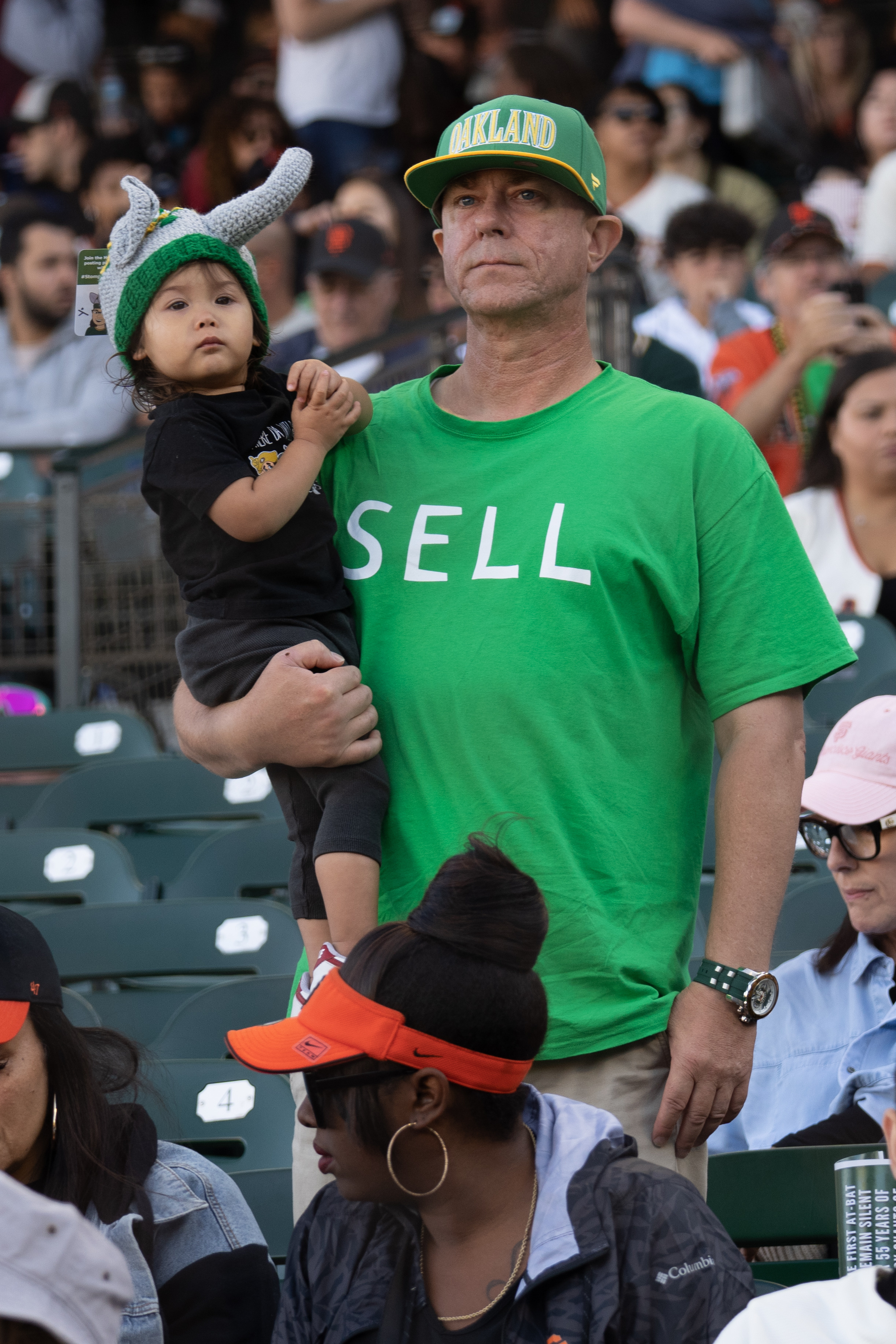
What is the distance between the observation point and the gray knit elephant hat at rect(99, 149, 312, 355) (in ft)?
7.57

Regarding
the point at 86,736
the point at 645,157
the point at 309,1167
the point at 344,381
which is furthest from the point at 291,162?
the point at 645,157

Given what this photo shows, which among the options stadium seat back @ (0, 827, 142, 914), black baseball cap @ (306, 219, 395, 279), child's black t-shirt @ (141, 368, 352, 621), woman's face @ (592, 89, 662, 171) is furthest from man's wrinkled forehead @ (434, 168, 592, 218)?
woman's face @ (592, 89, 662, 171)

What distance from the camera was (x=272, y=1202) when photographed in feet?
9.32

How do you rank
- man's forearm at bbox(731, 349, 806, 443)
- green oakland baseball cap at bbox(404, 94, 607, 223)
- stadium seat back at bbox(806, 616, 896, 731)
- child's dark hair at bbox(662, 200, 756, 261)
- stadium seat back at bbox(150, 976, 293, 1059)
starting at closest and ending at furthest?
green oakland baseball cap at bbox(404, 94, 607, 223) → stadium seat back at bbox(150, 976, 293, 1059) → stadium seat back at bbox(806, 616, 896, 731) → man's forearm at bbox(731, 349, 806, 443) → child's dark hair at bbox(662, 200, 756, 261)

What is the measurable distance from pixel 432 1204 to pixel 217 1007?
1.69 m

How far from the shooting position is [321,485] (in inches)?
92.2

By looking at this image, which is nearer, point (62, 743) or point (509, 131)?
point (509, 131)

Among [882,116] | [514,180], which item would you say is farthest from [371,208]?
[514,180]

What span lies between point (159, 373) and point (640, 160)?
6.67 metres

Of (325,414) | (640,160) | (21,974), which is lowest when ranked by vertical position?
(21,974)

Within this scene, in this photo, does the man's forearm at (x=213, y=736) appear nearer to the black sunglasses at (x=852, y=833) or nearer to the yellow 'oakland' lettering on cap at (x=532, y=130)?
the yellow 'oakland' lettering on cap at (x=532, y=130)

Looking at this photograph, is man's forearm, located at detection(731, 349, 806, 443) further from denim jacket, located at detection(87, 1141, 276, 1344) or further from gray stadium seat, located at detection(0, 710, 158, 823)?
denim jacket, located at detection(87, 1141, 276, 1344)

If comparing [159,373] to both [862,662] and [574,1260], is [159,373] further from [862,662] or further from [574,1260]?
[862,662]

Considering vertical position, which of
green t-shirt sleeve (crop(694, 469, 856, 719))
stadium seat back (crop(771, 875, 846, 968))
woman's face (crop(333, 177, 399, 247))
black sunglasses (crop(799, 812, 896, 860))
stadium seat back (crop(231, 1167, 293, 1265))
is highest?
woman's face (crop(333, 177, 399, 247))
